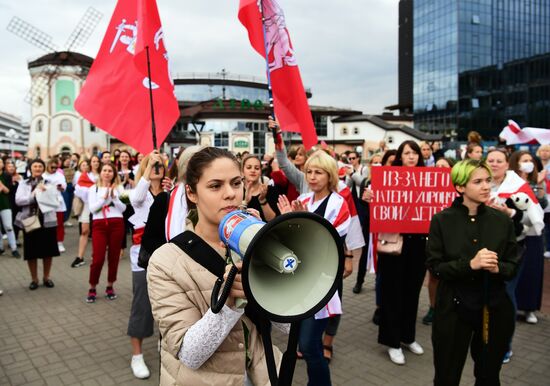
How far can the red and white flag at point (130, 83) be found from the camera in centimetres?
468

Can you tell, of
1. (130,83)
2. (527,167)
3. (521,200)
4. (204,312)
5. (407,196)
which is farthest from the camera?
(527,167)

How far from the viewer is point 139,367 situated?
14.6 ft

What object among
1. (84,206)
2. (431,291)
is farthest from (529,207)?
(84,206)

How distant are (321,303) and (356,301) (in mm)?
5477

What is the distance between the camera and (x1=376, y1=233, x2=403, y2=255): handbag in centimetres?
482

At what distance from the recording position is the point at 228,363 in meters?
1.86

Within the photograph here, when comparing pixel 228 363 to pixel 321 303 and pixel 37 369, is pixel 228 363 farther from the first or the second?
pixel 37 369

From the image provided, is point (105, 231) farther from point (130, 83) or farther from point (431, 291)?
point (431, 291)

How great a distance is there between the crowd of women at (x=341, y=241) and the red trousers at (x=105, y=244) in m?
0.02

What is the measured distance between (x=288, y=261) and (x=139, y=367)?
3619mm

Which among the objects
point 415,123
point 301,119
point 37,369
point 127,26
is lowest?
point 37,369

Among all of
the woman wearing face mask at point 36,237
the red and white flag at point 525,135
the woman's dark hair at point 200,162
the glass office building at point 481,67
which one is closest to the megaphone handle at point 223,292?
the woman's dark hair at point 200,162

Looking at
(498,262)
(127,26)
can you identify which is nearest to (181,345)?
(498,262)

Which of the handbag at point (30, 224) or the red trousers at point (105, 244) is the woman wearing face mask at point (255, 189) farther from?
the handbag at point (30, 224)
